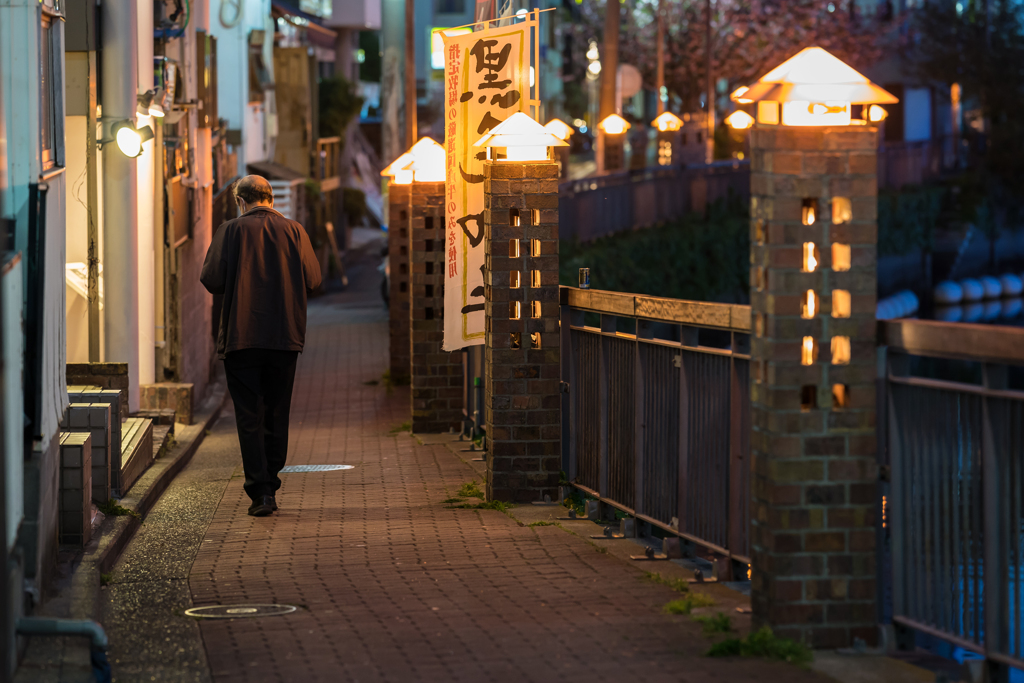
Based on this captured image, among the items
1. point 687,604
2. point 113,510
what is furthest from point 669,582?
point 113,510

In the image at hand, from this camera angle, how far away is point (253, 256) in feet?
28.1

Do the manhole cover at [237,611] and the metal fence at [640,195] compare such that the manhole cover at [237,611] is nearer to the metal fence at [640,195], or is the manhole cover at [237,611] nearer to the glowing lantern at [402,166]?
the glowing lantern at [402,166]

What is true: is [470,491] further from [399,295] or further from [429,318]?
[399,295]

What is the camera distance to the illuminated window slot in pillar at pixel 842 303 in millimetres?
5445

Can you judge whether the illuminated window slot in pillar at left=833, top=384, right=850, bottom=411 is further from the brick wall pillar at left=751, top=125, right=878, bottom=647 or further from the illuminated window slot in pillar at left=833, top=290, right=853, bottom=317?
the illuminated window slot in pillar at left=833, top=290, right=853, bottom=317

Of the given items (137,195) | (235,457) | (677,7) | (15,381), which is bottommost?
(235,457)

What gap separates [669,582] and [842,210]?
6.94 ft

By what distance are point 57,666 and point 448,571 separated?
7.28 feet

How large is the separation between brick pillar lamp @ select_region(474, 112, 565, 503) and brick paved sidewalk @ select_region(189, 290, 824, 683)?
0.52m

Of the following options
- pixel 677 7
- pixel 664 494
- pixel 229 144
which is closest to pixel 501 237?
pixel 664 494

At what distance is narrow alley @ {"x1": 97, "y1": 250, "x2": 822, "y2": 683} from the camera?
5387 millimetres

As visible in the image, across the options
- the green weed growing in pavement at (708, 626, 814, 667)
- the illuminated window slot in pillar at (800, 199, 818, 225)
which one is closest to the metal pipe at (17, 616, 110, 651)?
the green weed growing in pavement at (708, 626, 814, 667)

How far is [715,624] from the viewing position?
19.0 ft

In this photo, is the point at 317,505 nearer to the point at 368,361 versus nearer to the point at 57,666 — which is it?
the point at 57,666
